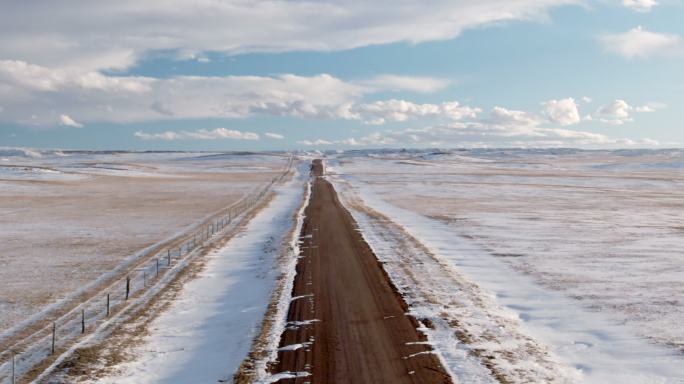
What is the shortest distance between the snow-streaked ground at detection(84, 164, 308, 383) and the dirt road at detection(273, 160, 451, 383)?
136 cm

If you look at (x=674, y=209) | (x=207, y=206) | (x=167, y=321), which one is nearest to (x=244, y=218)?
(x=207, y=206)

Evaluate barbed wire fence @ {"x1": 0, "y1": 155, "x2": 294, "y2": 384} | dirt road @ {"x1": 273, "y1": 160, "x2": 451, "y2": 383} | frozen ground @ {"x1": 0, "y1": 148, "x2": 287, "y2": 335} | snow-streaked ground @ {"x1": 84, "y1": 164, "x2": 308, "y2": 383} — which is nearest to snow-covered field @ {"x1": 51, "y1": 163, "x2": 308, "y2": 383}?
snow-streaked ground @ {"x1": 84, "y1": 164, "x2": 308, "y2": 383}

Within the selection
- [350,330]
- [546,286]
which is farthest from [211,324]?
[546,286]

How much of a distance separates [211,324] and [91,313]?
4.22 m

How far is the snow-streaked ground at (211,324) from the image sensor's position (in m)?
13.8

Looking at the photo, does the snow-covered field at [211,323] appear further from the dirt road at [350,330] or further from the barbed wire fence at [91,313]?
the barbed wire fence at [91,313]

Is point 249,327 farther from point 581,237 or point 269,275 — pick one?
point 581,237

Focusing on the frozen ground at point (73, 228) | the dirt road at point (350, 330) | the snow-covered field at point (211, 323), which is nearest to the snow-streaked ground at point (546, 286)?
the dirt road at point (350, 330)

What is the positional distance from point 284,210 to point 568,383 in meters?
40.6

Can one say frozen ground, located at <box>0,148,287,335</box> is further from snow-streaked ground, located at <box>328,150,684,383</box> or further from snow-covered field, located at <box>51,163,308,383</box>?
snow-streaked ground, located at <box>328,150,684,383</box>

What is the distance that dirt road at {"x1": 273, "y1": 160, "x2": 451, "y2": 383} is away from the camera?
44.0ft

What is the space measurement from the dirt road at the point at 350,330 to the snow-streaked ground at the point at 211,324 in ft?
4.46

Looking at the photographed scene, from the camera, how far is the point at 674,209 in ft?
175

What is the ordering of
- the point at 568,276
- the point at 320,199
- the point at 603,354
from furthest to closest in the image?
the point at 320,199 < the point at 568,276 < the point at 603,354
